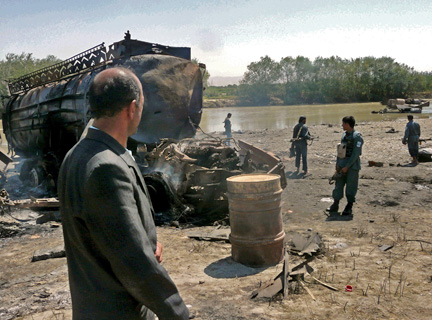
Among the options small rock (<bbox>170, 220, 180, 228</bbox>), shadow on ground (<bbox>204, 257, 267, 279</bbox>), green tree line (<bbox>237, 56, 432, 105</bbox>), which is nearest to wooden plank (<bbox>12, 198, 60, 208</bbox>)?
small rock (<bbox>170, 220, 180, 228</bbox>)

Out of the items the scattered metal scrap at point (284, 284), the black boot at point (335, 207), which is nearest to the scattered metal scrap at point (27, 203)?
the scattered metal scrap at point (284, 284)

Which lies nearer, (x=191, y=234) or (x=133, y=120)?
(x=133, y=120)

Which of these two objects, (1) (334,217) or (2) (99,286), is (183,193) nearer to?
(1) (334,217)

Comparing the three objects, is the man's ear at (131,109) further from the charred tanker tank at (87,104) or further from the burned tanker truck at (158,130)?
the charred tanker tank at (87,104)

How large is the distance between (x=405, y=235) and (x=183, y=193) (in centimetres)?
371

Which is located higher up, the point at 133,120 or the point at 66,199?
the point at 133,120

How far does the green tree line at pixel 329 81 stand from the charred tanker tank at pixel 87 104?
64803mm

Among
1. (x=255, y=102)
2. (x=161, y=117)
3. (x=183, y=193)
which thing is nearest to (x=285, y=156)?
(x=161, y=117)

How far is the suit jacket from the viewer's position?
140cm

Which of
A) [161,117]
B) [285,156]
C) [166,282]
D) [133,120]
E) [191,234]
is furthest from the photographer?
[285,156]

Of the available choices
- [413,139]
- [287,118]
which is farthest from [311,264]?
[287,118]

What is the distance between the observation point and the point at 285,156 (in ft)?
51.6

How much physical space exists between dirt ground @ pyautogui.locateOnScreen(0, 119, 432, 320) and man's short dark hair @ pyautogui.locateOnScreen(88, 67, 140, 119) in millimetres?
2655

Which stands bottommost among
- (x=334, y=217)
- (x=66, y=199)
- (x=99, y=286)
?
(x=334, y=217)
